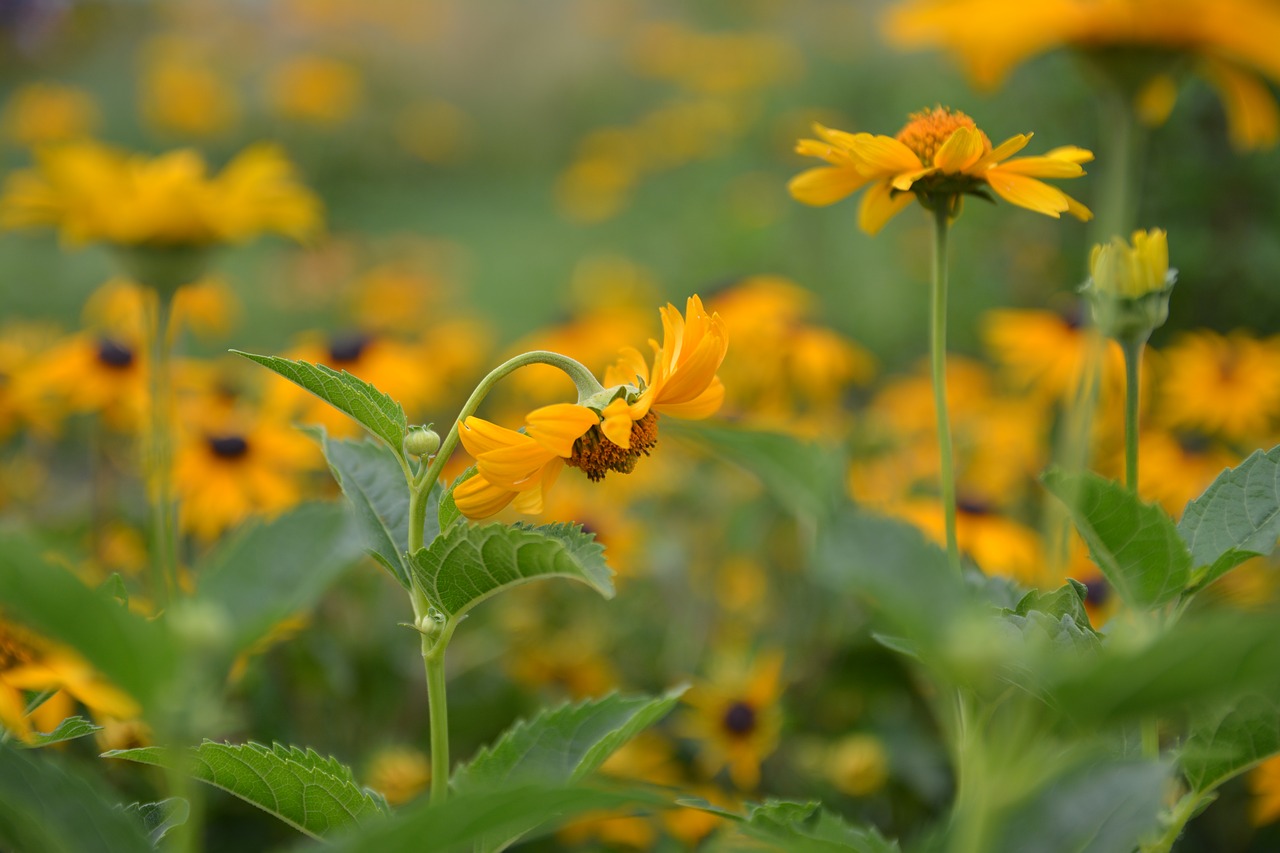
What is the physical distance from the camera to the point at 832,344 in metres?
1.56

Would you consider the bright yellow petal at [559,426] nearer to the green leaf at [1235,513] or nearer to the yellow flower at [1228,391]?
the green leaf at [1235,513]

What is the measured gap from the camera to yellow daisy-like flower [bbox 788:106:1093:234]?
587mm

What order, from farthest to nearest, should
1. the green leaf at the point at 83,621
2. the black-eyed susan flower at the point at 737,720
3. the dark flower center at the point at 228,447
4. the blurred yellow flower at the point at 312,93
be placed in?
1. the blurred yellow flower at the point at 312,93
2. the dark flower center at the point at 228,447
3. the black-eyed susan flower at the point at 737,720
4. the green leaf at the point at 83,621

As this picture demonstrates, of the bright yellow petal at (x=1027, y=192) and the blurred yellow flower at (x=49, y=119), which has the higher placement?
the bright yellow petal at (x=1027, y=192)

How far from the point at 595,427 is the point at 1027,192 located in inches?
10.6

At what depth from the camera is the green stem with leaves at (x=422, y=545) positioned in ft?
1.64

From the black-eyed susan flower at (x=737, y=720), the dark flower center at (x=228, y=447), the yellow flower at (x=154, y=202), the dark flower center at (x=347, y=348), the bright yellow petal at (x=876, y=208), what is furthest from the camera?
the dark flower center at (x=347, y=348)

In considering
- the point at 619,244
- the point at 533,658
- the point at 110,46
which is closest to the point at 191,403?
the point at 533,658

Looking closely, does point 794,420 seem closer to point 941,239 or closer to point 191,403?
point 191,403

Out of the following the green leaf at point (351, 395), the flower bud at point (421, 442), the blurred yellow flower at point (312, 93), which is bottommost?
the blurred yellow flower at point (312, 93)

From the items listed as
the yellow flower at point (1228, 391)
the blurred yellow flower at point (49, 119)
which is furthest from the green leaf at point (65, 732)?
the blurred yellow flower at point (49, 119)

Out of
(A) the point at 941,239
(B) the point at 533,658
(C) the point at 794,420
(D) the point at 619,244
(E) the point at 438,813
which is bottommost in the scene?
(D) the point at 619,244

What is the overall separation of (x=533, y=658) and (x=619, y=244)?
9.45ft

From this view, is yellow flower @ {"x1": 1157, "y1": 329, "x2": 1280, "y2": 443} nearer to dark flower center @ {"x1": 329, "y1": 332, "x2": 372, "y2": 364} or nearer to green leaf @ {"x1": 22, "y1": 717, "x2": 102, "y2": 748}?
dark flower center @ {"x1": 329, "y1": 332, "x2": 372, "y2": 364}
